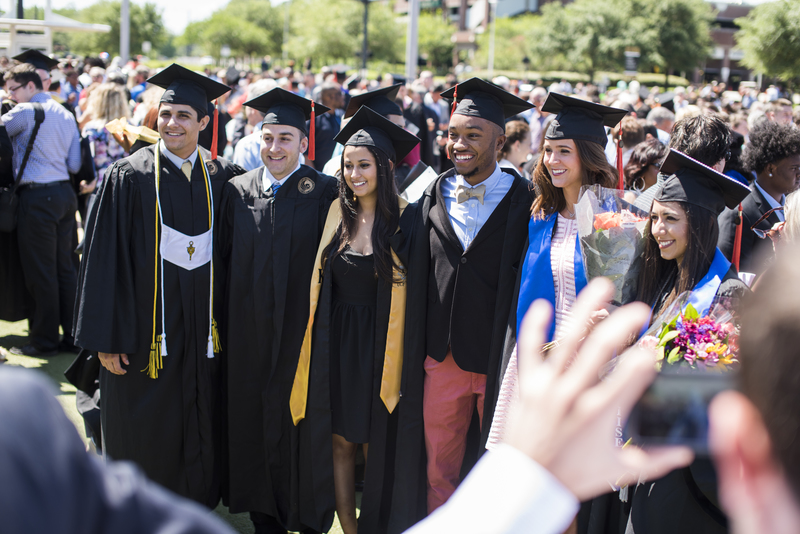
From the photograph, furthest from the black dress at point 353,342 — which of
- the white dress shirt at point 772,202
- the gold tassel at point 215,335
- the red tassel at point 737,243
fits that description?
the white dress shirt at point 772,202

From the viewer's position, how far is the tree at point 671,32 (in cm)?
4616

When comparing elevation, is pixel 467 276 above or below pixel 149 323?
above

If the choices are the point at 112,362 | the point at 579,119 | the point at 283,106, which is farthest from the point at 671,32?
the point at 112,362

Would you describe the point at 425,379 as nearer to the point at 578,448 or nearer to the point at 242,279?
the point at 242,279

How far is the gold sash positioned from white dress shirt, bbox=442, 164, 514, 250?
30 centimetres

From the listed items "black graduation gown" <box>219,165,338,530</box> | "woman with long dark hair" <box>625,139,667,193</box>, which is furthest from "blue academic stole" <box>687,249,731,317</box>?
"woman with long dark hair" <box>625,139,667,193</box>

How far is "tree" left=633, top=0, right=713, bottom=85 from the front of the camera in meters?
46.2

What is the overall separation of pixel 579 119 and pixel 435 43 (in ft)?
198

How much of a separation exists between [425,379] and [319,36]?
52.4 meters

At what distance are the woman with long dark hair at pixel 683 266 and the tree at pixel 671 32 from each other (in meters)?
47.6

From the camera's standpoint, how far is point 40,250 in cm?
576

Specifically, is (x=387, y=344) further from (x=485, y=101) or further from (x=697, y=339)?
(x=697, y=339)

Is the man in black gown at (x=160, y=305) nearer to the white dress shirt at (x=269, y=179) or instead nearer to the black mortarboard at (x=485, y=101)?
the white dress shirt at (x=269, y=179)

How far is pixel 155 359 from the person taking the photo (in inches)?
142
